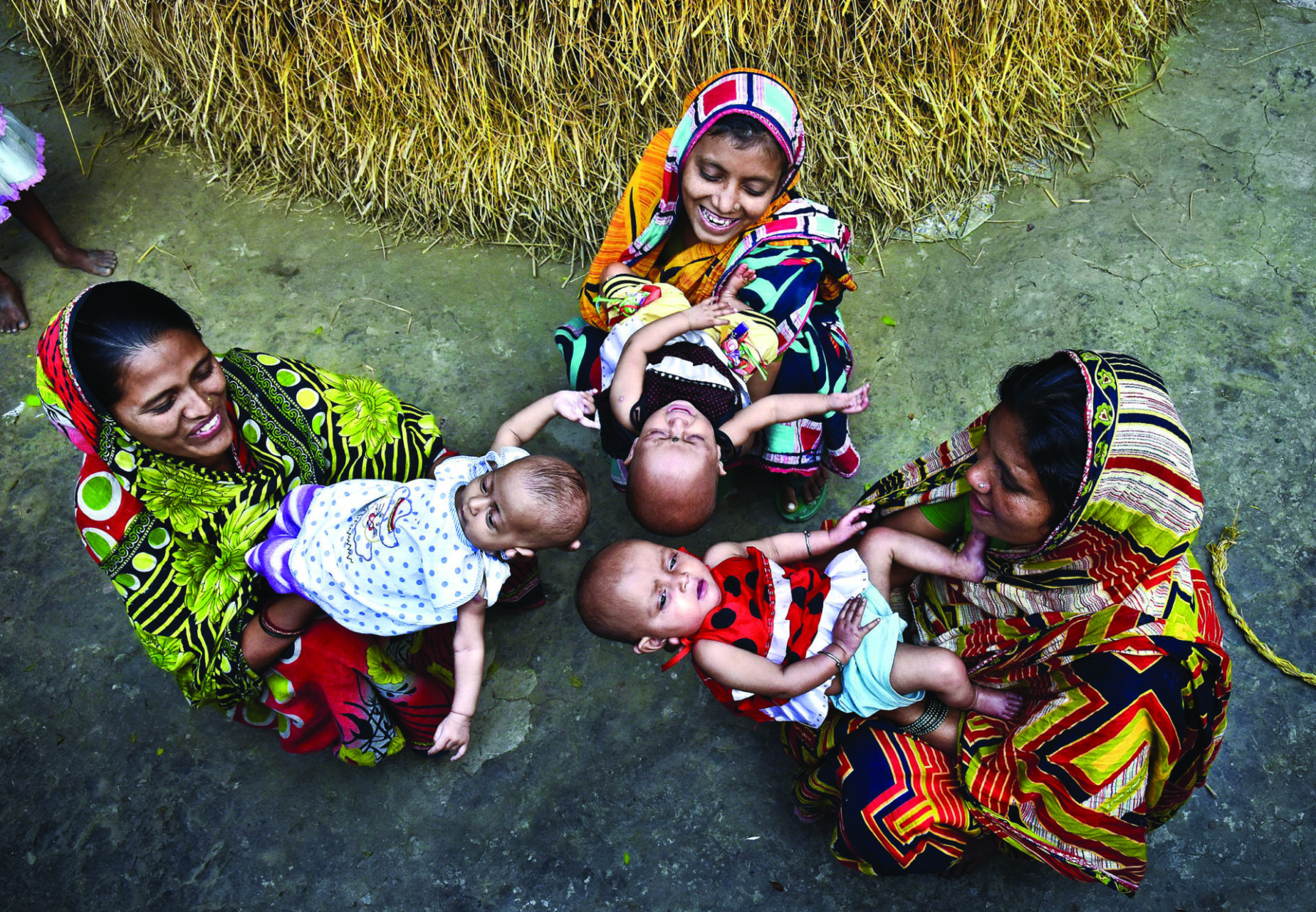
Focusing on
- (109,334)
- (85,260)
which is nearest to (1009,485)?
(109,334)

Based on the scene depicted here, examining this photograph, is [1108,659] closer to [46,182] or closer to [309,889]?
[309,889]

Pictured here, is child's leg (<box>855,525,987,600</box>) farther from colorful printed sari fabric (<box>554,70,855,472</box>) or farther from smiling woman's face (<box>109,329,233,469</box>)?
smiling woman's face (<box>109,329,233,469</box>)

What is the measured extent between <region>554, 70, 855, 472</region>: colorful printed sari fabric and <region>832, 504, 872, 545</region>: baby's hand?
0.48m

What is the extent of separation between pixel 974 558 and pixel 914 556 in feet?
0.54

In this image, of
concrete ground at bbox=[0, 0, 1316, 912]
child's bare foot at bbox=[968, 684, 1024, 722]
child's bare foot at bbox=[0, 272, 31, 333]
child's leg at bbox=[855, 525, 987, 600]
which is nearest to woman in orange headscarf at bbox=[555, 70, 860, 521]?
concrete ground at bbox=[0, 0, 1316, 912]

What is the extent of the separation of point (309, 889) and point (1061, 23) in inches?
173

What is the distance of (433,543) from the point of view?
218 centimetres

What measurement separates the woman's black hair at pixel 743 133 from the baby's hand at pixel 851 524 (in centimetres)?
111

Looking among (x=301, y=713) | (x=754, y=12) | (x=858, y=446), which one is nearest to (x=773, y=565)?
(x=858, y=446)

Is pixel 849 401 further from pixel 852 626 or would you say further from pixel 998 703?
pixel 998 703

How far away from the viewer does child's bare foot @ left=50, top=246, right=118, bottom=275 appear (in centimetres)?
382

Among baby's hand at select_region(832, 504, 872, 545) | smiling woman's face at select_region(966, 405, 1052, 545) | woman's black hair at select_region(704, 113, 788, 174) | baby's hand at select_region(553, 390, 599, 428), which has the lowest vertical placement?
baby's hand at select_region(832, 504, 872, 545)

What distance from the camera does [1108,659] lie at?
1.90m

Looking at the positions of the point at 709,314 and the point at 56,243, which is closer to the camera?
the point at 709,314
